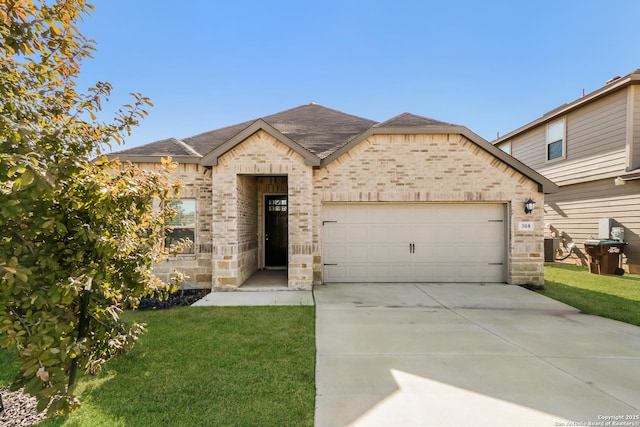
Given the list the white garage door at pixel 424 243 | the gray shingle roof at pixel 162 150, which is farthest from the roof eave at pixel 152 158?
the white garage door at pixel 424 243

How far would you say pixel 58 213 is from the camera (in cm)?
214

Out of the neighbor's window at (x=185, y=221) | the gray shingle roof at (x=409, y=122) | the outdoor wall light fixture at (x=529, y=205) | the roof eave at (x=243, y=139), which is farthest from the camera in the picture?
the gray shingle roof at (x=409, y=122)

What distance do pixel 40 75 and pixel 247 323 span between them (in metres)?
4.51

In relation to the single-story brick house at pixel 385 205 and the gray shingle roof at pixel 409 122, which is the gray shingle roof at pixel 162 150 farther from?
the gray shingle roof at pixel 409 122

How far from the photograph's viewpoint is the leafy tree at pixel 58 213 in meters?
1.80

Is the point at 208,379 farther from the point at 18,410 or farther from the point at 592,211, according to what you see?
the point at 592,211

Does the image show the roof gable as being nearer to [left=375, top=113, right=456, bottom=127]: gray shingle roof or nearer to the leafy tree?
[left=375, top=113, right=456, bottom=127]: gray shingle roof

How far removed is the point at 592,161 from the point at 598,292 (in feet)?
22.6

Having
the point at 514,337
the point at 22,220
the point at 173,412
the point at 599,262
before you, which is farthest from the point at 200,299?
the point at 599,262

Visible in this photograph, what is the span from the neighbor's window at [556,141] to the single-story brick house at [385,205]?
22.5 feet

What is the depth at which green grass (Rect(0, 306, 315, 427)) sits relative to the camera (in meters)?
2.86

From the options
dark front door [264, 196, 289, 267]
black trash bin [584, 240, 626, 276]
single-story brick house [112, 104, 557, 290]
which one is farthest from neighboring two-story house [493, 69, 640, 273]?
dark front door [264, 196, 289, 267]

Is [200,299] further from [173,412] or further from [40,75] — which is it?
[40,75]

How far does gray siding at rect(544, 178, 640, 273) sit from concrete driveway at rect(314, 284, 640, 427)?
696 centimetres
